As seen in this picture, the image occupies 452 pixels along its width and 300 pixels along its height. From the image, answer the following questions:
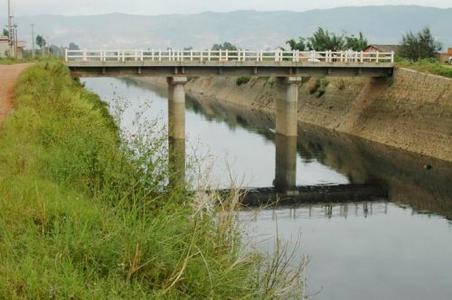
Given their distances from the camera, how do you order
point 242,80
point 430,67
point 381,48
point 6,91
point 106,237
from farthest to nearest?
point 242,80, point 381,48, point 430,67, point 6,91, point 106,237

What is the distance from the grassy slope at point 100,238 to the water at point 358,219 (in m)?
2.06

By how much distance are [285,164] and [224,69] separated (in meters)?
10.8

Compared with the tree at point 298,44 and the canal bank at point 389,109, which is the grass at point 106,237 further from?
the tree at point 298,44

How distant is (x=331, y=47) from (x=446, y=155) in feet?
125

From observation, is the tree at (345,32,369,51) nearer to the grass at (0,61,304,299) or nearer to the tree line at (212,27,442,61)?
the tree line at (212,27,442,61)

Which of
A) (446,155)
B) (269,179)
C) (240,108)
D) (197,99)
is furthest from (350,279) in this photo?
(197,99)

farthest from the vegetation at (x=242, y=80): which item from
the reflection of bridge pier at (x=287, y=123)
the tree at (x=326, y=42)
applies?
the reflection of bridge pier at (x=287, y=123)

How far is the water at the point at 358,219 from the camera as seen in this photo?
19302mm

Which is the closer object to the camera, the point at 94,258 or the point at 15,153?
the point at 94,258

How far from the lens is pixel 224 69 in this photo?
159 feet

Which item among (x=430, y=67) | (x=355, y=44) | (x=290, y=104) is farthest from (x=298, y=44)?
(x=430, y=67)

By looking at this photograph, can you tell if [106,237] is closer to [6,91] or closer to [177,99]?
[6,91]

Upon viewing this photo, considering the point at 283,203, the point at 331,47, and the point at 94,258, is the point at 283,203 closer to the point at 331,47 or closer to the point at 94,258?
the point at 94,258

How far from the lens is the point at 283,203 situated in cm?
3136
